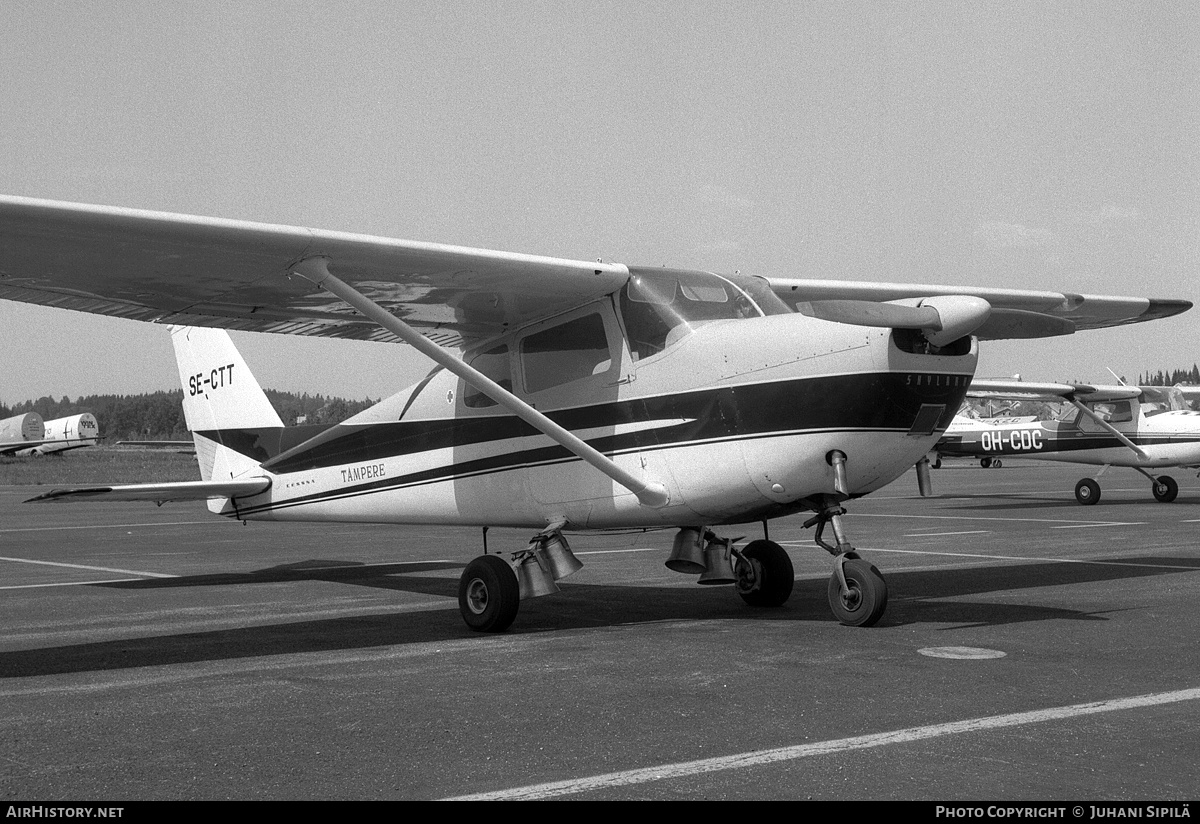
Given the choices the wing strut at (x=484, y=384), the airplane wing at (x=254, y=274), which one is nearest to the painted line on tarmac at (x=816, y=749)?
the wing strut at (x=484, y=384)

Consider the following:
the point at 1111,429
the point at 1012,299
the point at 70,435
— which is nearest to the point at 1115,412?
the point at 1111,429

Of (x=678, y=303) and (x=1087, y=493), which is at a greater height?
(x=678, y=303)

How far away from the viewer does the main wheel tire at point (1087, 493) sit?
Answer: 960 inches

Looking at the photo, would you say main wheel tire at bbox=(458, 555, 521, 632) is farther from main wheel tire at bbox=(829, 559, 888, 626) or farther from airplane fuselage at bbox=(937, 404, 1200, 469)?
airplane fuselage at bbox=(937, 404, 1200, 469)

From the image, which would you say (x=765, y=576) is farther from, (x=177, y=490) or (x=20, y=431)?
(x=20, y=431)

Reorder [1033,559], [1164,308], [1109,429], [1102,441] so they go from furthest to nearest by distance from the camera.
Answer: [1102,441]
[1109,429]
[1033,559]
[1164,308]

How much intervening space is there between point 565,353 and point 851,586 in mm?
2660

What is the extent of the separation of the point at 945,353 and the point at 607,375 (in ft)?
7.69

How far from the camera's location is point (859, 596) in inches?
284

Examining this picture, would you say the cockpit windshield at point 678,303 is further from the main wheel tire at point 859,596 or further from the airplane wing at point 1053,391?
the airplane wing at point 1053,391

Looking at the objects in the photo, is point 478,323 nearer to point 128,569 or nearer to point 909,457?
point 909,457

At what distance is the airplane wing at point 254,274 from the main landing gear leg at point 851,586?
223 centimetres

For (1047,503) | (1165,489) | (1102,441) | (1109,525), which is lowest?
(1109,525)
